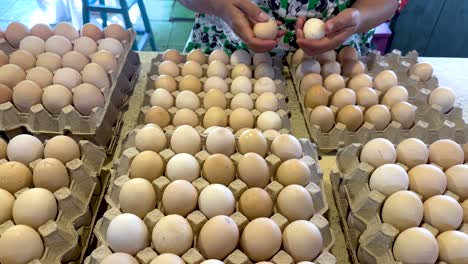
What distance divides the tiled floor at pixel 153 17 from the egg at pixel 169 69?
80.2 inches

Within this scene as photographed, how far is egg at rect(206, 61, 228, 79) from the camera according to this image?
1278 mm

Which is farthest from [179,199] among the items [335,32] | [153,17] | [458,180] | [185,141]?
[153,17]

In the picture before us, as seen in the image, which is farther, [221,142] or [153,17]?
[153,17]

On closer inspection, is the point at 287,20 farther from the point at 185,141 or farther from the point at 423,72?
the point at 185,141

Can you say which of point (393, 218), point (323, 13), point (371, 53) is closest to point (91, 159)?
point (393, 218)

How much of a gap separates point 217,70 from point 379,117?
520mm

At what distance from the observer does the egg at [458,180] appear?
35.0 inches

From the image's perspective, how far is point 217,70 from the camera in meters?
1.28

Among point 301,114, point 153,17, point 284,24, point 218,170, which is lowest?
point 153,17

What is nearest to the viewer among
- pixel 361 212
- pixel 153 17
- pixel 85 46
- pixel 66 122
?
pixel 361 212

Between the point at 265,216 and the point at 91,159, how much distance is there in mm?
464

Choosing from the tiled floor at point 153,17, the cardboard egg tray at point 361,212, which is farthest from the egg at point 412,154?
the tiled floor at point 153,17

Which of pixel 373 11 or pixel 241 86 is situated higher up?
pixel 373 11

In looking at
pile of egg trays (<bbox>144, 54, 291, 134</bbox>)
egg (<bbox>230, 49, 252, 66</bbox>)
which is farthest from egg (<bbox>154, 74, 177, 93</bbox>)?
egg (<bbox>230, 49, 252, 66</bbox>)
